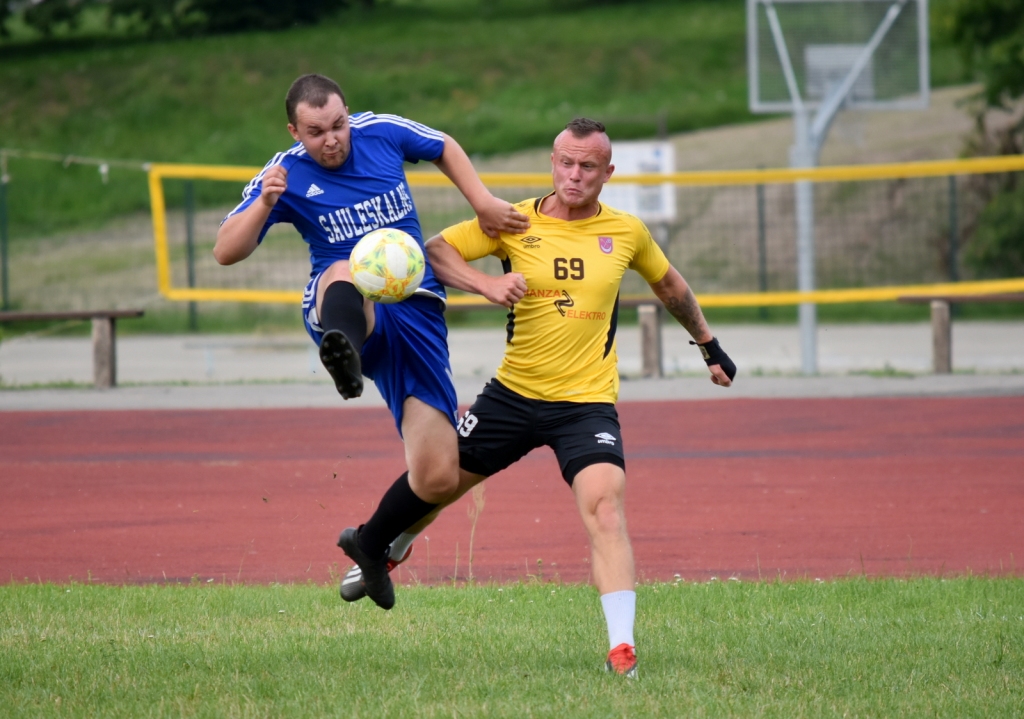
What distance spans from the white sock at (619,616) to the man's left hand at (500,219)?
143 cm

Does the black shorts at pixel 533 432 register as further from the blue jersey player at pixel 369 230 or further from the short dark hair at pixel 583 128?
the short dark hair at pixel 583 128

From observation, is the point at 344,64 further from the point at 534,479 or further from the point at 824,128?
the point at 534,479

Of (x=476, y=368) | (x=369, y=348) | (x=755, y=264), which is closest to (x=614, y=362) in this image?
(x=369, y=348)

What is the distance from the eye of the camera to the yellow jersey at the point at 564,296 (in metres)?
5.25

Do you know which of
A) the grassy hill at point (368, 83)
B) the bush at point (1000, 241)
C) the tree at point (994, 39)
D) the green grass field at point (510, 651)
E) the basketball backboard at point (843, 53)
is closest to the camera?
the green grass field at point (510, 651)

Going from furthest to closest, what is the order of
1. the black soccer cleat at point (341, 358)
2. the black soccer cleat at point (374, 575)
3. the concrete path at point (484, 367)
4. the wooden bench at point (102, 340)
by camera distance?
the wooden bench at point (102, 340)
the concrete path at point (484, 367)
the black soccer cleat at point (374, 575)
the black soccer cleat at point (341, 358)

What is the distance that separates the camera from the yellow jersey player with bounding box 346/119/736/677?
5.16 m

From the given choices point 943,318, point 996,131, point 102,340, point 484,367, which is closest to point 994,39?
point 996,131

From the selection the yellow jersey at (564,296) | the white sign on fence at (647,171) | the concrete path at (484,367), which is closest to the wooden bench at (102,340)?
the concrete path at (484,367)

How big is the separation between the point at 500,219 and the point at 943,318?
9835 mm

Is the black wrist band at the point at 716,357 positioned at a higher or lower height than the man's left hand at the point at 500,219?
lower

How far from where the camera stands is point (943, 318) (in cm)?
1404

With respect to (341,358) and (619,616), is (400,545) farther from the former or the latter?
(619,616)

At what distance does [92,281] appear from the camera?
86.4 feet
